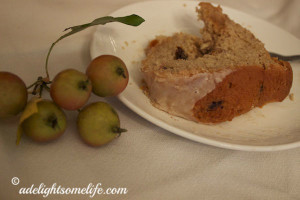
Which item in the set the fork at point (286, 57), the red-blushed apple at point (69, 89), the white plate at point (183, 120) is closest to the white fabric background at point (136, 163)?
the white plate at point (183, 120)

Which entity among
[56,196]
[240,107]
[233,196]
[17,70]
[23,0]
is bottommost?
[233,196]

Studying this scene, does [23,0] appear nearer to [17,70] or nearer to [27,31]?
[27,31]

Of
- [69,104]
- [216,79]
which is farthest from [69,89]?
[216,79]

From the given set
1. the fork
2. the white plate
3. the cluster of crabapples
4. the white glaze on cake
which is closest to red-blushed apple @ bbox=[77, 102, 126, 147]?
the cluster of crabapples

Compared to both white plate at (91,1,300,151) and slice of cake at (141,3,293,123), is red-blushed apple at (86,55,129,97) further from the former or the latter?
slice of cake at (141,3,293,123)

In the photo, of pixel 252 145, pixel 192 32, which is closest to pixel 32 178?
pixel 252 145

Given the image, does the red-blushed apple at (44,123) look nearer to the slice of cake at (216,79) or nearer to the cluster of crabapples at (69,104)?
the cluster of crabapples at (69,104)

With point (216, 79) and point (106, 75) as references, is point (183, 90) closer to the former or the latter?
point (216, 79)
